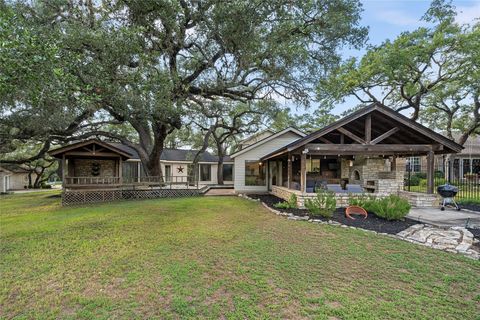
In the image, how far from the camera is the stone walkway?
477 cm

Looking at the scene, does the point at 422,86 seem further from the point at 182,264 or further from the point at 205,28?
the point at 182,264

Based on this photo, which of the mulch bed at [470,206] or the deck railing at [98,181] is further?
the deck railing at [98,181]

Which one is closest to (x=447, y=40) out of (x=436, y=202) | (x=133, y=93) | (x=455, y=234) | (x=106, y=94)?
(x=436, y=202)

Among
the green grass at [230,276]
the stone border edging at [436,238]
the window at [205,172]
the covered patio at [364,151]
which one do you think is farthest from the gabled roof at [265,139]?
the green grass at [230,276]

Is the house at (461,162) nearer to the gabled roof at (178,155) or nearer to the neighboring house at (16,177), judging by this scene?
the gabled roof at (178,155)

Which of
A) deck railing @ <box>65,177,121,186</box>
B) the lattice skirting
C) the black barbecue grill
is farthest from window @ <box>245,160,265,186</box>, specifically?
the black barbecue grill

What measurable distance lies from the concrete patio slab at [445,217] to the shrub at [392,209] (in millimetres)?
629

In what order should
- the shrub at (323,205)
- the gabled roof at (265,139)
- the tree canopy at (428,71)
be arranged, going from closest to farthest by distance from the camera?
the shrub at (323,205)
the tree canopy at (428,71)
the gabled roof at (265,139)

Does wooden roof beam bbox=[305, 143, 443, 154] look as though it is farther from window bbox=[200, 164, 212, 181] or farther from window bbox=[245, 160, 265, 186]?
window bbox=[200, 164, 212, 181]

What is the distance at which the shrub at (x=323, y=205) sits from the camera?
24.2ft

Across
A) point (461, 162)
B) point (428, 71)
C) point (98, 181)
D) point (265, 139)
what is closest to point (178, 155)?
point (98, 181)

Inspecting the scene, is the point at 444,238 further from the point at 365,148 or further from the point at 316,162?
the point at 316,162

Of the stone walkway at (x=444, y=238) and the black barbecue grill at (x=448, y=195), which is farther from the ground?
the black barbecue grill at (x=448, y=195)

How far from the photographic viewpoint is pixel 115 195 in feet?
44.3
